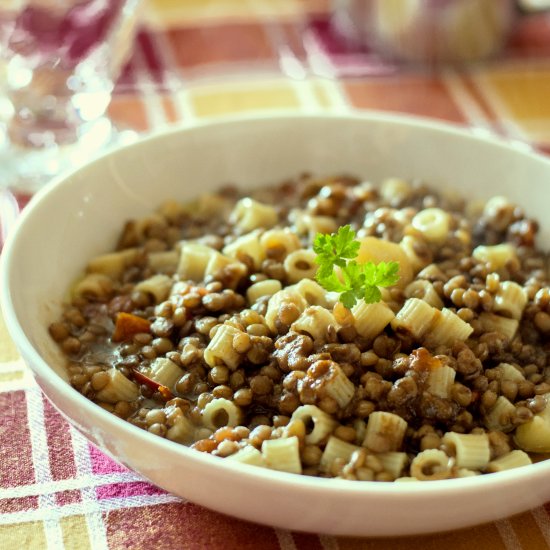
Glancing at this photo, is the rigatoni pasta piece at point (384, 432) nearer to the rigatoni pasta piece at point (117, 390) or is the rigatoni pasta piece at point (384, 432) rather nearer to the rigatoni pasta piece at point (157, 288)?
the rigatoni pasta piece at point (117, 390)

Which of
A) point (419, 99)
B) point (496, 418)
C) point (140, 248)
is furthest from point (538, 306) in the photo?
point (419, 99)

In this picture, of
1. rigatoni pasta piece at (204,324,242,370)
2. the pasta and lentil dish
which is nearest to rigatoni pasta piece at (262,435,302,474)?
the pasta and lentil dish

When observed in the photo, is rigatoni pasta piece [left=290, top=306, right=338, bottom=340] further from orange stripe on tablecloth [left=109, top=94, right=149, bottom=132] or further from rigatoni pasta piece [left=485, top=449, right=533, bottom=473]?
orange stripe on tablecloth [left=109, top=94, right=149, bottom=132]

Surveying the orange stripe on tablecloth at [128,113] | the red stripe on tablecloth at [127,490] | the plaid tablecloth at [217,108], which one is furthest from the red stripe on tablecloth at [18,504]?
the orange stripe on tablecloth at [128,113]

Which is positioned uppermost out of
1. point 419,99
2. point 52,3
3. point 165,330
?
point 52,3

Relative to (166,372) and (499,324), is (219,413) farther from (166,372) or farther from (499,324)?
(499,324)

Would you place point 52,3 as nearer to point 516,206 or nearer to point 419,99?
point 419,99
